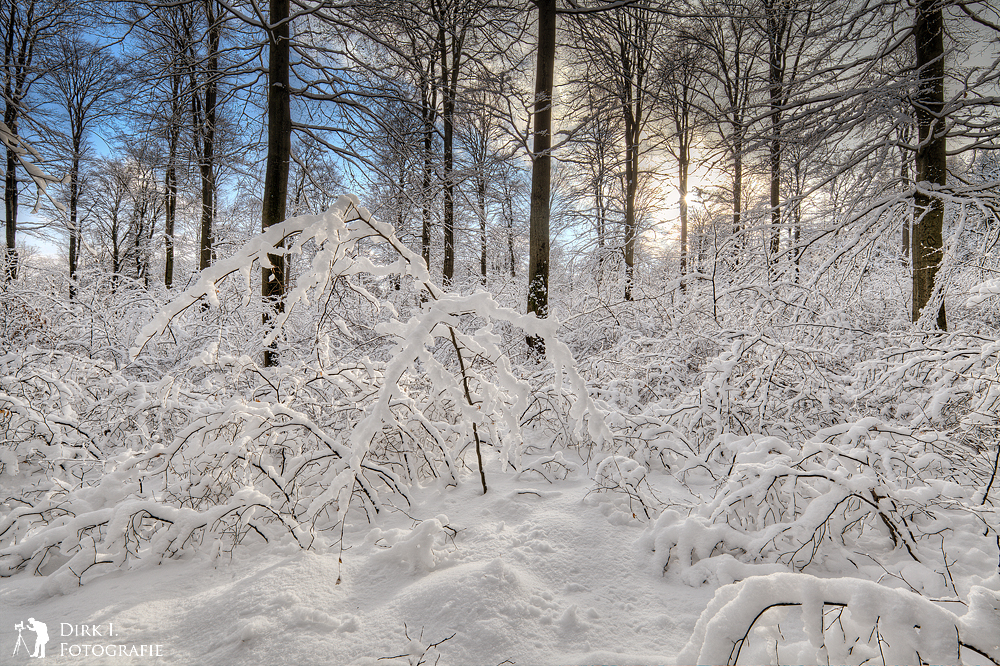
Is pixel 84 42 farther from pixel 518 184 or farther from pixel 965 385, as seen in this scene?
pixel 965 385

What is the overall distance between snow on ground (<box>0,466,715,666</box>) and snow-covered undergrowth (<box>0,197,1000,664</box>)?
54mm

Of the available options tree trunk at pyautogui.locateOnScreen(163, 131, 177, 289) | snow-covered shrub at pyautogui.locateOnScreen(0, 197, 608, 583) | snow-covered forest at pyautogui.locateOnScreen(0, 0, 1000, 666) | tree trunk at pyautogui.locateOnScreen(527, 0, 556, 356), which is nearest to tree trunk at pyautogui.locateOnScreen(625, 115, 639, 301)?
snow-covered forest at pyautogui.locateOnScreen(0, 0, 1000, 666)

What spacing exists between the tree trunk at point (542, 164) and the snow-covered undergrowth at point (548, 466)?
2.45 m

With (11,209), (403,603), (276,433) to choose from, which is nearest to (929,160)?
(403,603)

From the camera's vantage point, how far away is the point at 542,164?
593 cm

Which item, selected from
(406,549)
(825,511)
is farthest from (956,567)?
(406,549)

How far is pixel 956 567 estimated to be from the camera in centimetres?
153

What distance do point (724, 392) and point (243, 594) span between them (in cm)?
279

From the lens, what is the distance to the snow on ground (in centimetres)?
118

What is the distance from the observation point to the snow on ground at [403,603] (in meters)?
1.18

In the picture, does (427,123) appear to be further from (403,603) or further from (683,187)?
(683,187)

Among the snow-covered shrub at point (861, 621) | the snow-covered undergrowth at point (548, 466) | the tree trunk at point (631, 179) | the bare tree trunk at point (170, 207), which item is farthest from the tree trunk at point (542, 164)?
the bare tree trunk at point (170, 207)

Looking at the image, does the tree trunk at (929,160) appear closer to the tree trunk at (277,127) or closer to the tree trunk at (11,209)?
the tree trunk at (277,127)

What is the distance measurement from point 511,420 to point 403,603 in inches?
27.4
